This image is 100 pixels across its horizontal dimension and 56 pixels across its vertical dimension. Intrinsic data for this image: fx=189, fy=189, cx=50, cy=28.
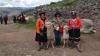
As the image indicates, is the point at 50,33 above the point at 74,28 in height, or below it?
below

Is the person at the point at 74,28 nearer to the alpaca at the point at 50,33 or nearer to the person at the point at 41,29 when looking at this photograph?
the alpaca at the point at 50,33

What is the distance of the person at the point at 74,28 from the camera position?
314 inches

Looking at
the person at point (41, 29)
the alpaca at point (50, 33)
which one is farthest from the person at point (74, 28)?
the person at point (41, 29)

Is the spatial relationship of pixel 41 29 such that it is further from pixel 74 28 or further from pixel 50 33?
pixel 74 28

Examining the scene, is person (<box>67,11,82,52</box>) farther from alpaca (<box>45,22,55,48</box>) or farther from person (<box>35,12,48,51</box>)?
person (<box>35,12,48,51</box>)

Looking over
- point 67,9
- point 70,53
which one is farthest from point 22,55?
point 67,9

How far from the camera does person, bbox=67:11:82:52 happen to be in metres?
7.97

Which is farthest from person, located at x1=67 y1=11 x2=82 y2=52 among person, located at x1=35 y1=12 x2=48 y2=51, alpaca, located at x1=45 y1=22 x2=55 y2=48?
person, located at x1=35 y1=12 x2=48 y2=51

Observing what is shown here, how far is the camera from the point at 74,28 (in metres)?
8.09

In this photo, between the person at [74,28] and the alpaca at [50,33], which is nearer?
the person at [74,28]

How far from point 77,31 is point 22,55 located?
2.53 m

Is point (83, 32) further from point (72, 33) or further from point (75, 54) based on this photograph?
point (75, 54)

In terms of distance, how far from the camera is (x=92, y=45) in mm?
8883

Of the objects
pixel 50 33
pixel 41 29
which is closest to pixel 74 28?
pixel 50 33
